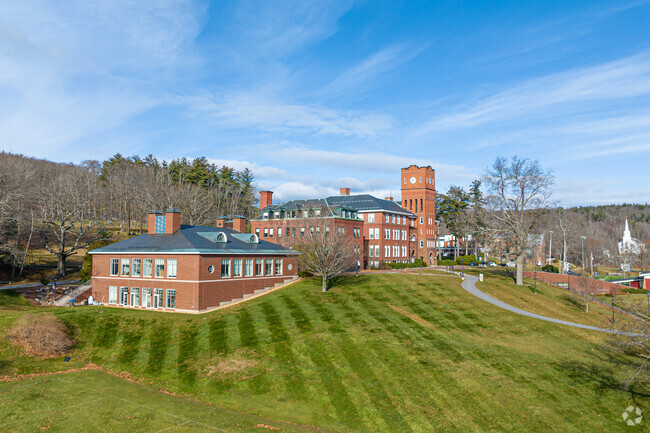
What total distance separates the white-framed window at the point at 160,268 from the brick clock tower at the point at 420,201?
58.4 meters

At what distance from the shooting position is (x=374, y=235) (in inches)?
3103

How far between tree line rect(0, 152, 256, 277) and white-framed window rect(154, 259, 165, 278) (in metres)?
21.2

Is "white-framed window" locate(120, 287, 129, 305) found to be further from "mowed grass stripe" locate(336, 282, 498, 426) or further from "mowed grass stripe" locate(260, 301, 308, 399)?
"mowed grass stripe" locate(336, 282, 498, 426)

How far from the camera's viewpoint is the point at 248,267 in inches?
1946

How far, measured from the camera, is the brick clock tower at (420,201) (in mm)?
91438

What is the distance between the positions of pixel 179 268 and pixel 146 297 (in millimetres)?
5733

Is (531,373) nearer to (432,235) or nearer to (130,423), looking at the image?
(130,423)

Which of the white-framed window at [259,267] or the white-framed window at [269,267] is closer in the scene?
the white-framed window at [259,267]

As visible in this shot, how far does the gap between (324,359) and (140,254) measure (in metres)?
26.5

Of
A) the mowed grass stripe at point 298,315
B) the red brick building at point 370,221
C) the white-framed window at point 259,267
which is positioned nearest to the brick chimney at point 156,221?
the white-framed window at point 259,267

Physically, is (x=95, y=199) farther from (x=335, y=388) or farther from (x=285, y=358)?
(x=335, y=388)

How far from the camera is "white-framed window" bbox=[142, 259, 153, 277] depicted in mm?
45875

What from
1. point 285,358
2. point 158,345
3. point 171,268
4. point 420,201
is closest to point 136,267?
point 171,268

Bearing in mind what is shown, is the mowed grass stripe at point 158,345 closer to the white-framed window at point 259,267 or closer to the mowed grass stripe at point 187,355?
the mowed grass stripe at point 187,355
